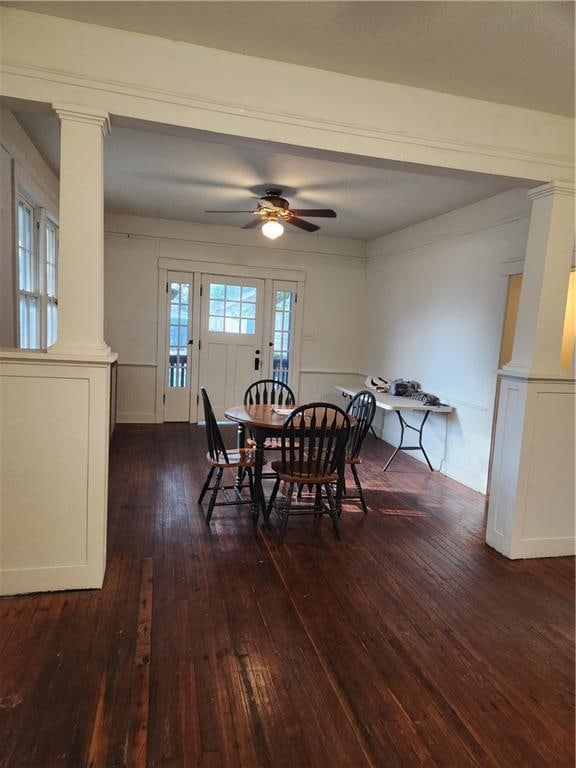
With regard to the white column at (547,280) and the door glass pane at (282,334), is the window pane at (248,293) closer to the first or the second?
the door glass pane at (282,334)

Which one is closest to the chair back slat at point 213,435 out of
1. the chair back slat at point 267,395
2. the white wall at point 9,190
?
the chair back slat at point 267,395

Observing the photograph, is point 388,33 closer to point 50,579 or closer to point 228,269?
point 50,579

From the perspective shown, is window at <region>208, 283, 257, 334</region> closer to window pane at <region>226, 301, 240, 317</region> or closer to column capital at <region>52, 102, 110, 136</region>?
window pane at <region>226, 301, 240, 317</region>

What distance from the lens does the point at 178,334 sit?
19.8 ft

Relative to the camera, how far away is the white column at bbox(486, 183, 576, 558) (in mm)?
2669

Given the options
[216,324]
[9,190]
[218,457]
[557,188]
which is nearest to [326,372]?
[216,324]

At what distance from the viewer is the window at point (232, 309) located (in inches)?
241

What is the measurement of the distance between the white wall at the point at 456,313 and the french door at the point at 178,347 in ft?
8.47

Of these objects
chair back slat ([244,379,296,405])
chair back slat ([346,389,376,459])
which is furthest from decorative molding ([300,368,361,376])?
chair back slat ([346,389,376,459])

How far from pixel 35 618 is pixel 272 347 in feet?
15.4

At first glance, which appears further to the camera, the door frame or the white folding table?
the door frame

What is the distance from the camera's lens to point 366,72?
2244 mm

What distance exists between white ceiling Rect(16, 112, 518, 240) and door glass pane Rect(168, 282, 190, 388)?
103cm

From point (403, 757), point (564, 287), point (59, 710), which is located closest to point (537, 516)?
point (564, 287)
